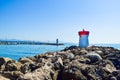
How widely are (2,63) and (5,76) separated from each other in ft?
5.24

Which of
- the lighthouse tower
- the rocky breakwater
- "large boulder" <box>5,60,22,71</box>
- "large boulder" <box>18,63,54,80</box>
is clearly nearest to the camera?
"large boulder" <box>18,63,54,80</box>

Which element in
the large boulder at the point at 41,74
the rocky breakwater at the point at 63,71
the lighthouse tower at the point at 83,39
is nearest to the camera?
the large boulder at the point at 41,74

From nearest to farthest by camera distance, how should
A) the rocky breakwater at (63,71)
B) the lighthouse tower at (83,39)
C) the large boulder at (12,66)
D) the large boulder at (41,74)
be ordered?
the large boulder at (41,74) → the rocky breakwater at (63,71) → the large boulder at (12,66) → the lighthouse tower at (83,39)

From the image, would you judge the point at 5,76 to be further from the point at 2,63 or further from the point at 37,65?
the point at 2,63

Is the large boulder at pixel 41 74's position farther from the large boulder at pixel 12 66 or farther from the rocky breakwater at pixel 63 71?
the large boulder at pixel 12 66

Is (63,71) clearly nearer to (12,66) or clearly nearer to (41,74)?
(41,74)

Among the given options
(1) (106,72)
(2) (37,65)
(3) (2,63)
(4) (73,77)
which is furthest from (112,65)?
(3) (2,63)

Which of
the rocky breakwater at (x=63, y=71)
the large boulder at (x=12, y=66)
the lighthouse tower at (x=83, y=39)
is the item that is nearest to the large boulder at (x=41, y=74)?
the rocky breakwater at (x=63, y=71)

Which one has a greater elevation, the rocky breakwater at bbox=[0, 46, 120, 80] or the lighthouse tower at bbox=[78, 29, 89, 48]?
the lighthouse tower at bbox=[78, 29, 89, 48]

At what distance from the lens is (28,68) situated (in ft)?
22.0

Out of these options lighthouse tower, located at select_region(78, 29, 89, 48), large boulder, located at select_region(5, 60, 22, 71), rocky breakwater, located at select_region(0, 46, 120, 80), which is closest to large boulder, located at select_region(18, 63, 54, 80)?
rocky breakwater, located at select_region(0, 46, 120, 80)

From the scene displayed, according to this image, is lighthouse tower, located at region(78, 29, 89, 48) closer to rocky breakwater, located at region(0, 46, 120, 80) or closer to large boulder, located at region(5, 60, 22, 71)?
rocky breakwater, located at region(0, 46, 120, 80)

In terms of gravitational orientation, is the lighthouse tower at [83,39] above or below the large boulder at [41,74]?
above

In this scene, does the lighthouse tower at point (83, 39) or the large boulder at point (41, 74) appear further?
the lighthouse tower at point (83, 39)
